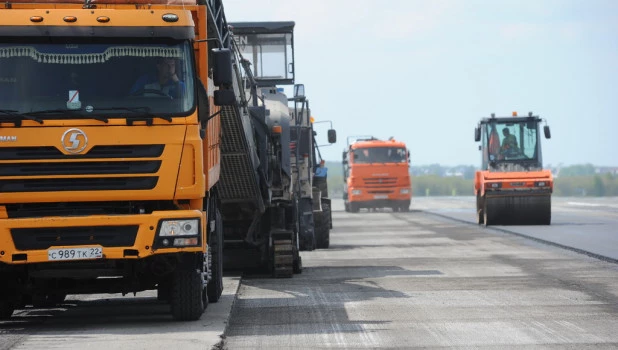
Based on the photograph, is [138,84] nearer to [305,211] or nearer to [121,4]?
[121,4]

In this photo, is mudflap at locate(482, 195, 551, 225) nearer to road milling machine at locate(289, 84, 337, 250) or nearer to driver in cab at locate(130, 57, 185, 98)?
road milling machine at locate(289, 84, 337, 250)

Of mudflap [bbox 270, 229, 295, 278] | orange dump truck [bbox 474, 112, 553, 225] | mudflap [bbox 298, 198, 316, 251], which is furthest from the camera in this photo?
orange dump truck [bbox 474, 112, 553, 225]

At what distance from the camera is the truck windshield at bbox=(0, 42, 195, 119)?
13875mm

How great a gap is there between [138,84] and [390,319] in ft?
11.9

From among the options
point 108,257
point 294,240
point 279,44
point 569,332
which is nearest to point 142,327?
point 108,257

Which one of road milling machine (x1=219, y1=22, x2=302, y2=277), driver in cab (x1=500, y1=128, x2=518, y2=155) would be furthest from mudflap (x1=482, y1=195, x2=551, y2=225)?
road milling machine (x1=219, y1=22, x2=302, y2=277)

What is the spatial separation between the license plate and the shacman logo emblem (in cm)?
99

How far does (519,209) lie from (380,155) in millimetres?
20877

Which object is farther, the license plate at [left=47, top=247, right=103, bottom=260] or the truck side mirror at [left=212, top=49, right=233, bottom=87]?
the truck side mirror at [left=212, top=49, right=233, bottom=87]

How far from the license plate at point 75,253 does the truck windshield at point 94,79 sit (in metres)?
1.34

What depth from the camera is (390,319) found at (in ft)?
48.0

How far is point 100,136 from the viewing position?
13773 mm

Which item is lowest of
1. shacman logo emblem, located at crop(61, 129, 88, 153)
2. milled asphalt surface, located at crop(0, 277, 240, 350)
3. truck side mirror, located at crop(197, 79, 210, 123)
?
milled asphalt surface, located at crop(0, 277, 240, 350)

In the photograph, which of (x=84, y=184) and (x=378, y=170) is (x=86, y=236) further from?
(x=378, y=170)
